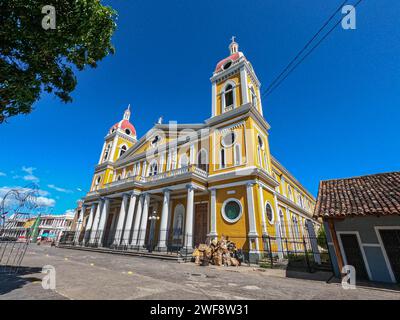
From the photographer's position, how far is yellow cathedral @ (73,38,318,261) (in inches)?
533

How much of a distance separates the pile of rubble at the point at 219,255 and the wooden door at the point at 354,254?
5546 mm

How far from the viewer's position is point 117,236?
667 inches

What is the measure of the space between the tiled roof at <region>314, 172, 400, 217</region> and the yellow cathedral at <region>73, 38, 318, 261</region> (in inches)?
100

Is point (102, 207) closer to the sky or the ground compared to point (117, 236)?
closer to the sky

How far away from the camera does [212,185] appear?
51.0ft

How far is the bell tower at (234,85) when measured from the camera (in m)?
17.2

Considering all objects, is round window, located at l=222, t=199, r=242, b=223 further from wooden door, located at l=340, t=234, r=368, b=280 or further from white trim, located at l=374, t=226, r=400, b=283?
white trim, located at l=374, t=226, r=400, b=283

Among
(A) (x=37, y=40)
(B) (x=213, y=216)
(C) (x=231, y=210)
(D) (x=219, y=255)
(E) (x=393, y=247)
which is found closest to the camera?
(A) (x=37, y=40)

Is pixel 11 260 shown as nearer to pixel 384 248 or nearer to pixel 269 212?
pixel 269 212

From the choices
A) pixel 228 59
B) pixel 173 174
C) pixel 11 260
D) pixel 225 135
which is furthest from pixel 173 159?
pixel 11 260

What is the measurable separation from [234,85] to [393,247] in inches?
613
